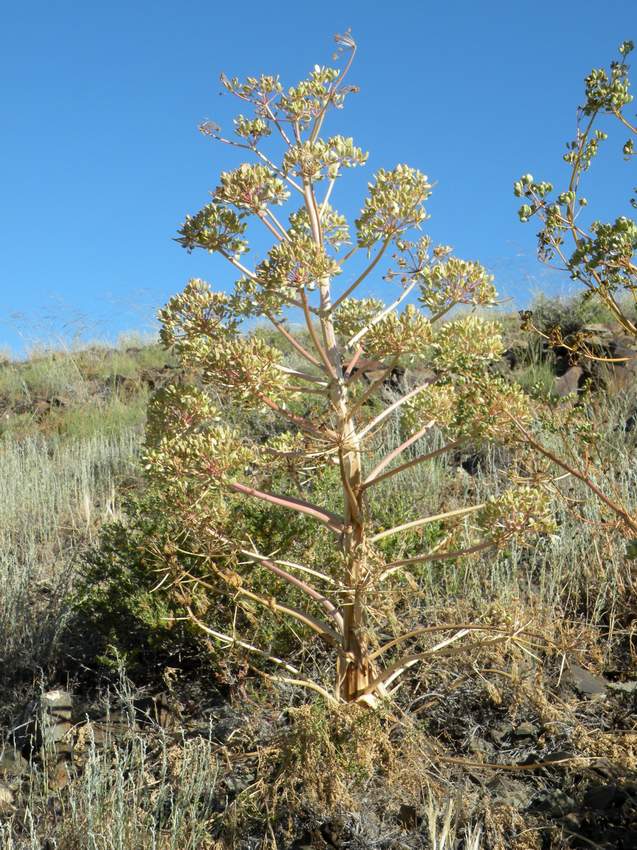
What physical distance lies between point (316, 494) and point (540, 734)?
1587mm

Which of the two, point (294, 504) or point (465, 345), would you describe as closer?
point (465, 345)

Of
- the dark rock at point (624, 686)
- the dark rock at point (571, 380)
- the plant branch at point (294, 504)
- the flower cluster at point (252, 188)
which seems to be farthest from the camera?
the dark rock at point (571, 380)

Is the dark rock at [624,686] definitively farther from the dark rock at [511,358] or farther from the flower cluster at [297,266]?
the dark rock at [511,358]

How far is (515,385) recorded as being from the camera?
9.12 ft

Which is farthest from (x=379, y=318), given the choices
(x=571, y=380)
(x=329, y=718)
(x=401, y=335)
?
(x=571, y=380)

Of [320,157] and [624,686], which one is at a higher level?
[320,157]

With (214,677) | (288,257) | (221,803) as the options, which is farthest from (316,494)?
(288,257)

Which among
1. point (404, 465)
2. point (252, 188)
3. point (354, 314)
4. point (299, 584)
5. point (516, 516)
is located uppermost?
point (252, 188)

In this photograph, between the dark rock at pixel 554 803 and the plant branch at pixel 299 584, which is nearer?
the dark rock at pixel 554 803

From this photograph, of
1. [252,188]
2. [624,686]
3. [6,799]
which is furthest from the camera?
[624,686]

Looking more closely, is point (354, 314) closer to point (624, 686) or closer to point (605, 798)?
point (605, 798)

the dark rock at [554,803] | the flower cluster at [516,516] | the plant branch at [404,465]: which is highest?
the plant branch at [404,465]

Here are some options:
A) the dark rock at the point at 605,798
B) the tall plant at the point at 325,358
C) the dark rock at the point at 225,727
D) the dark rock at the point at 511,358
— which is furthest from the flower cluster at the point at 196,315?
the dark rock at the point at 511,358

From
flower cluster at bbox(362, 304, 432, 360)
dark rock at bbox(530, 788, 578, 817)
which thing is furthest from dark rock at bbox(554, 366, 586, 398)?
flower cluster at bbox(362, 304, 432, 360)
